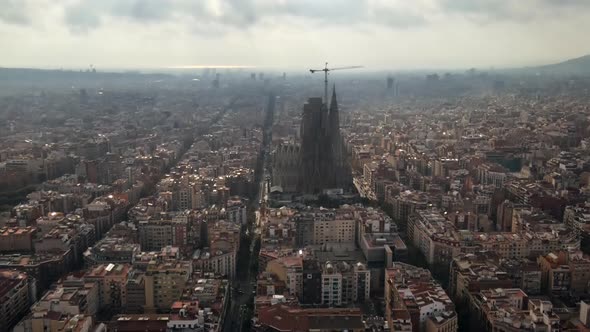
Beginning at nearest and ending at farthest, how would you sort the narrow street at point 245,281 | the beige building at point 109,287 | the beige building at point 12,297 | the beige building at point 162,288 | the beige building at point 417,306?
the beige building at point 417,306 < the beige building at point 12,297 < the narrow street at point 245,281 < the beige building at point 162,288 < the beige building at point 109,287

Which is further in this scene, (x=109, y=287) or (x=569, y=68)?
(x=569, y=68)

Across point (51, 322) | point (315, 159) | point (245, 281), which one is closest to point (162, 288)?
point (245, 281)

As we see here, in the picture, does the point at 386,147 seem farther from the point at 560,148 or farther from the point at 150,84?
the point at 150,84

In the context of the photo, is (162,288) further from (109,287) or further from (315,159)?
(315,159)

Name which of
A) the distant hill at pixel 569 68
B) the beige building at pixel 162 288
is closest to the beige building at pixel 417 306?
the beige building at pixel 162 288

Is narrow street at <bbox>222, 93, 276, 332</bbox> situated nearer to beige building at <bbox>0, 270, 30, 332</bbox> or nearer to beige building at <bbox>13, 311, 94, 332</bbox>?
beige building at <bbox>13, 311, 94, 332</bbox>

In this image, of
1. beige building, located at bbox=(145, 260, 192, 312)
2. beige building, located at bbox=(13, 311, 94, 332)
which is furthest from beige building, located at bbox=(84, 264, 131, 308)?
beige building, located at bbox=(13, 311, 94, 332)

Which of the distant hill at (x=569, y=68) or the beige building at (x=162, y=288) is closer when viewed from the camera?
the beige building at (x=162, y=288)

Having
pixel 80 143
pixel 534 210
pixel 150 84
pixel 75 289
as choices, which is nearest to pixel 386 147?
pixel 534 210

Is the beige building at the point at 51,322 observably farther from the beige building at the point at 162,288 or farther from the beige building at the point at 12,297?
the beige building at the point at 162,288
